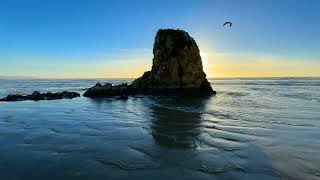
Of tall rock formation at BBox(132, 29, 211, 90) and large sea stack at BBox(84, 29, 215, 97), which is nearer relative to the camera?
large sea stack at BBox(84, 29, 215, 97)

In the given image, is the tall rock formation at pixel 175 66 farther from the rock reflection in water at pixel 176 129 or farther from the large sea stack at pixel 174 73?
the rock reflection in water at pixel 176 129

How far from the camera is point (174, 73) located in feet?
188

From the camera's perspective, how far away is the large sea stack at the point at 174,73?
5606 centimetres

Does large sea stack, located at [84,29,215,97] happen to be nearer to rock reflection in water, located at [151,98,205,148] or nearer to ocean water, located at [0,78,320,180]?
rock reflection in water, located at [151,98,205,148]

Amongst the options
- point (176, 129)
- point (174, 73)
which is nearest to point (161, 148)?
point (176, 129)

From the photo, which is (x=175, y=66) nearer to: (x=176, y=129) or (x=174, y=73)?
(x=174, y=73)

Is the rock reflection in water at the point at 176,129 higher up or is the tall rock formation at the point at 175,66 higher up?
the tall rock formation at the point at 175,66

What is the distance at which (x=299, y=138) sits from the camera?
18.0 metres

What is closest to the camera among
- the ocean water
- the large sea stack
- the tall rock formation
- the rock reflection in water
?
the ocean water

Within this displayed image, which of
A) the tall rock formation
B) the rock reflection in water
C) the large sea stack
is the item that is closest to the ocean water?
the rock reflection in water

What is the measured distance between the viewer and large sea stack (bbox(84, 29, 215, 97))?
56062mm

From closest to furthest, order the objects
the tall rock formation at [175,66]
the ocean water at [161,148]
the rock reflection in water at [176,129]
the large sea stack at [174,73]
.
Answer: the ocean water at [161,148] → the rock reflection in water at [176,129] → the large sea stack at [174,73] → the tall rock formation at [175,66]

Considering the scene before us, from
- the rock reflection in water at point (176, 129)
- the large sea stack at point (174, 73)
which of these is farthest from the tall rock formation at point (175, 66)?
the rock reflection in water at point (176, 129)

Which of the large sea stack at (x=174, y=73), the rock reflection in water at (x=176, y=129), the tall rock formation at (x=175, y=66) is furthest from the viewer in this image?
the tall rock formation at (x=175, y=66)
